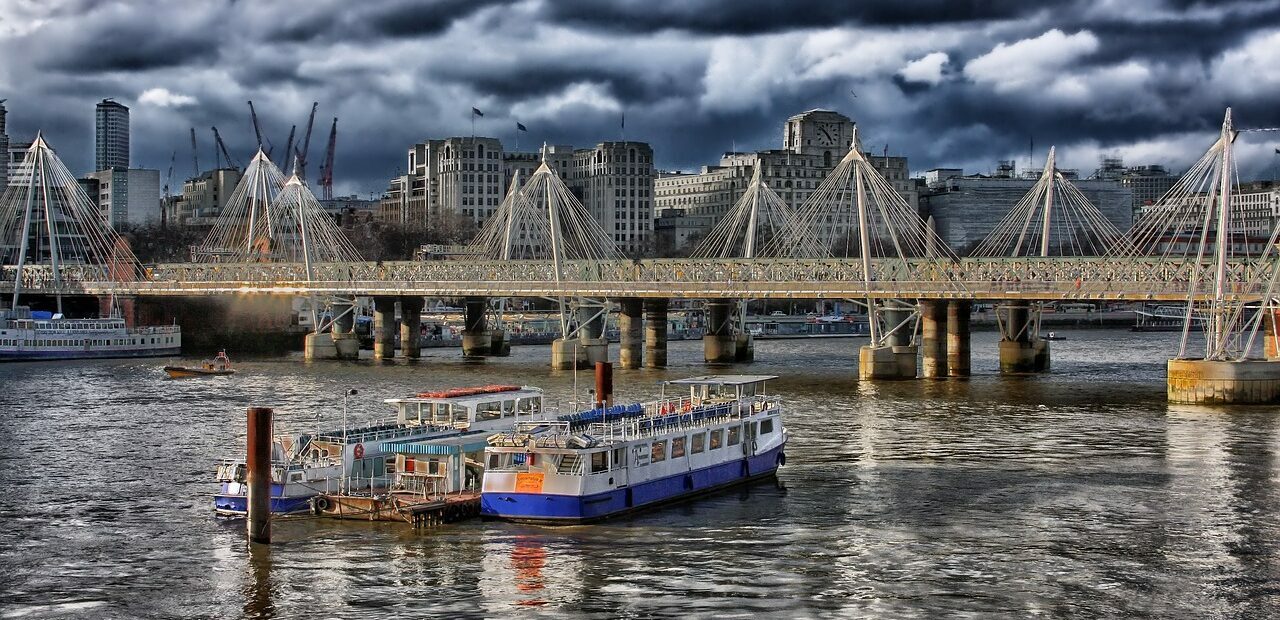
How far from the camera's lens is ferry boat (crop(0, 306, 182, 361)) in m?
179

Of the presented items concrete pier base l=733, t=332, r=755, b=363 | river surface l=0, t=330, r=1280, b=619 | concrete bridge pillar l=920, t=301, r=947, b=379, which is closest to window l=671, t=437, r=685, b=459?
river surface l=0, t=330, r=1280, b=619

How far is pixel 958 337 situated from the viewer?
14462 centimetres

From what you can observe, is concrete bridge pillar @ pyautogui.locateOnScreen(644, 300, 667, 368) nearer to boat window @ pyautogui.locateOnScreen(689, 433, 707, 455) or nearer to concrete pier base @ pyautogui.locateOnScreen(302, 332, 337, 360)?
concrete pier base @ pyautogui.locateOnScreen(302, 332, 337, 360)

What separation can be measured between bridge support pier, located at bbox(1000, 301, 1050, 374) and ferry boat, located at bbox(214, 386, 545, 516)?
81.4 meters

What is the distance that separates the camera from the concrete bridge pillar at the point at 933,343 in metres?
141

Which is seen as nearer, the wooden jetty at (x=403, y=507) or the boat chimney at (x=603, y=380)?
the wooden jetty at (x=403, y=507)

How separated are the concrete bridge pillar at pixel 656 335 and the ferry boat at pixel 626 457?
8389 cm

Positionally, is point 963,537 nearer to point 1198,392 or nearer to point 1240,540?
point 1240,540

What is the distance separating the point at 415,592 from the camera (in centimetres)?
5469

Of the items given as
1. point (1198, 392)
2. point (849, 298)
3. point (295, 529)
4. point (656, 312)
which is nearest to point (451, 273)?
point (656, 312)

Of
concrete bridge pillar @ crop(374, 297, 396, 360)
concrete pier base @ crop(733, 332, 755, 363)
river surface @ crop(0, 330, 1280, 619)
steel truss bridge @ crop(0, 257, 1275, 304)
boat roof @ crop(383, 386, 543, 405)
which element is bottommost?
river surface @ crop(0, 330, 1280, 619)

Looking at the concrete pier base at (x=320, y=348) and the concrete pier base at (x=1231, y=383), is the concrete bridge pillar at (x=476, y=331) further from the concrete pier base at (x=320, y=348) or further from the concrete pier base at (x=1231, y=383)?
the concrete pier base at (x=1231, y=383)

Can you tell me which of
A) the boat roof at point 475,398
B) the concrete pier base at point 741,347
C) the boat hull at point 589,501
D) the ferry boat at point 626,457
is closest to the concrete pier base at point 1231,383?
the ferry boat at point 626,457

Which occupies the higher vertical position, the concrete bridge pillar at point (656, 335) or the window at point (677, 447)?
the concrete bridge pillar at point (656, 335)
